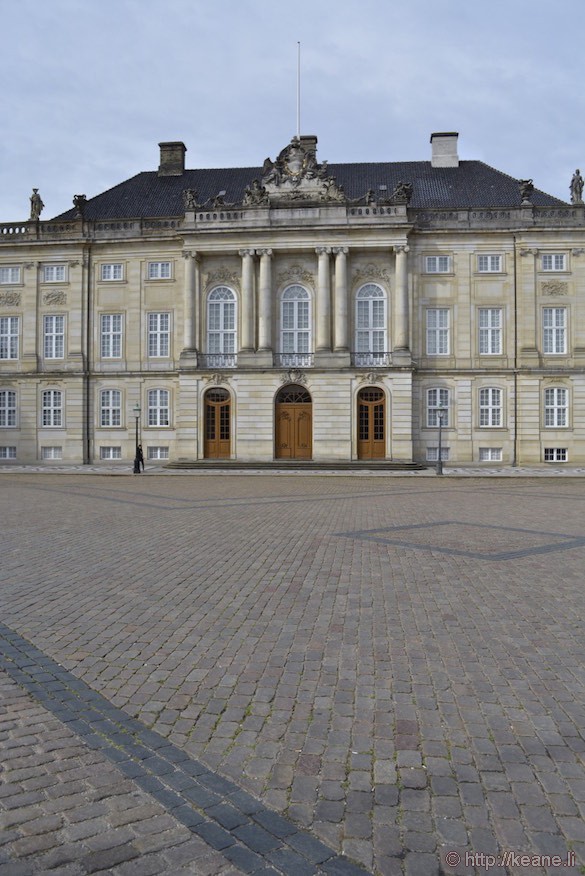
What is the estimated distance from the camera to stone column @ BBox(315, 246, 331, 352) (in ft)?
119

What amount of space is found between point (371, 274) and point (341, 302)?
8.30ft

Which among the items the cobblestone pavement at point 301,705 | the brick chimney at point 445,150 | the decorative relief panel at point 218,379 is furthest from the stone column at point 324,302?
the cobblestone pavement at point 301,705

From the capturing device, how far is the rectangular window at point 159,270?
38.6 m

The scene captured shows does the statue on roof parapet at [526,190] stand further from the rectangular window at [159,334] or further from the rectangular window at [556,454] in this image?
the rectangular window at [159,334]

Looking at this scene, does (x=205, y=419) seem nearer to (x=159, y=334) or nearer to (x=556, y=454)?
(x=159, y=334)

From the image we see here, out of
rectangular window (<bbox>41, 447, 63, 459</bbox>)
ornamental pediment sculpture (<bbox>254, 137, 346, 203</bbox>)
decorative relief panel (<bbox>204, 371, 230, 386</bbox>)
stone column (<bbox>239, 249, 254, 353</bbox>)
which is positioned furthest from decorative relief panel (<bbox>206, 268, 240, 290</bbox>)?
rectangular window (<bbox>41, 447, 63, 459</bbox>)

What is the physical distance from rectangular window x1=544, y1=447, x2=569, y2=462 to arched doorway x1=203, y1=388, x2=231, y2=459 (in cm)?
1737

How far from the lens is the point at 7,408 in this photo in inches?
1558

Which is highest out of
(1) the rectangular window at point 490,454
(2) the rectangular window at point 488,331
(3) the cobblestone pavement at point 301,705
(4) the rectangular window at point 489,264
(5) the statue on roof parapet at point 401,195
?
(5) the statue on roof parapet at point 401,195

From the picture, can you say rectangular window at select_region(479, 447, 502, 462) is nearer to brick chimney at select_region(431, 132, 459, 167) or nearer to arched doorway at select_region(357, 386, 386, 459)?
arched doorway at select_region(357, 386, 386, 459)

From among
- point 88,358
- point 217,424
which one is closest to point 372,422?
Answer: point 217,424

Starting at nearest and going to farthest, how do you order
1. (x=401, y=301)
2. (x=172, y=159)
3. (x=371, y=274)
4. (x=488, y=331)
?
1. (x=401, y=301)
2. (x=371, y=274)
3. (x=488, y=331)
4. (x=172, y=159)

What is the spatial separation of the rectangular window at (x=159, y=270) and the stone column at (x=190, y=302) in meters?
1.97

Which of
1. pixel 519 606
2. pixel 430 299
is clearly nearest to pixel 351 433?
pixel 430 299
